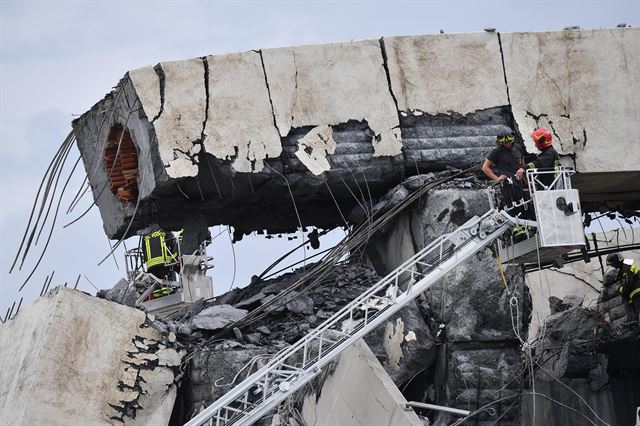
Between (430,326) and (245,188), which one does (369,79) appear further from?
(430,326)

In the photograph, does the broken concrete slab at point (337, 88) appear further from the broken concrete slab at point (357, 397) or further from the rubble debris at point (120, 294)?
the broken concrete slab at point (357, 397)

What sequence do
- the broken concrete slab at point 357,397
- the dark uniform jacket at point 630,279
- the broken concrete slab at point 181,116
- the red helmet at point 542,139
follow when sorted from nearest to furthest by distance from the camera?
1. the broken concrete slab at point 357,397
2. the red helmet at point 542,139
3. the broken concrete slab at point 181,116
4. the dark uniform jacket at point 630,279

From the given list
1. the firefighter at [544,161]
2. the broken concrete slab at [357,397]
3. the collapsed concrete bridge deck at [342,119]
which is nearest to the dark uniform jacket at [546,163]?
the firefighter at [544,161]

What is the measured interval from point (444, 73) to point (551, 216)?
3.49m

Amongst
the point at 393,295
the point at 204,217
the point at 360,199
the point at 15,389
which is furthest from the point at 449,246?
the point at 15,389

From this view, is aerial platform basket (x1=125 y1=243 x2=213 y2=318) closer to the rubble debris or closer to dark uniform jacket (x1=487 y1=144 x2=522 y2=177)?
the rubble debris

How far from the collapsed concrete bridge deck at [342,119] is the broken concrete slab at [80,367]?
5.88 ft

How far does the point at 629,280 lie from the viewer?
16.0 m

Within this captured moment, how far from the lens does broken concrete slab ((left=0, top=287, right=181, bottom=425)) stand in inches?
520

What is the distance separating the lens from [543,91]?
1559cm

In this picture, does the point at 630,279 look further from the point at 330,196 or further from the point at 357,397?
the point at 357,397

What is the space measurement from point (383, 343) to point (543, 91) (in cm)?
391

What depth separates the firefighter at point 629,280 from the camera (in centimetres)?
1588

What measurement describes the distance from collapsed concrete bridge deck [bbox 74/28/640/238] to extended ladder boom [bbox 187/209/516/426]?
7.65 feet
